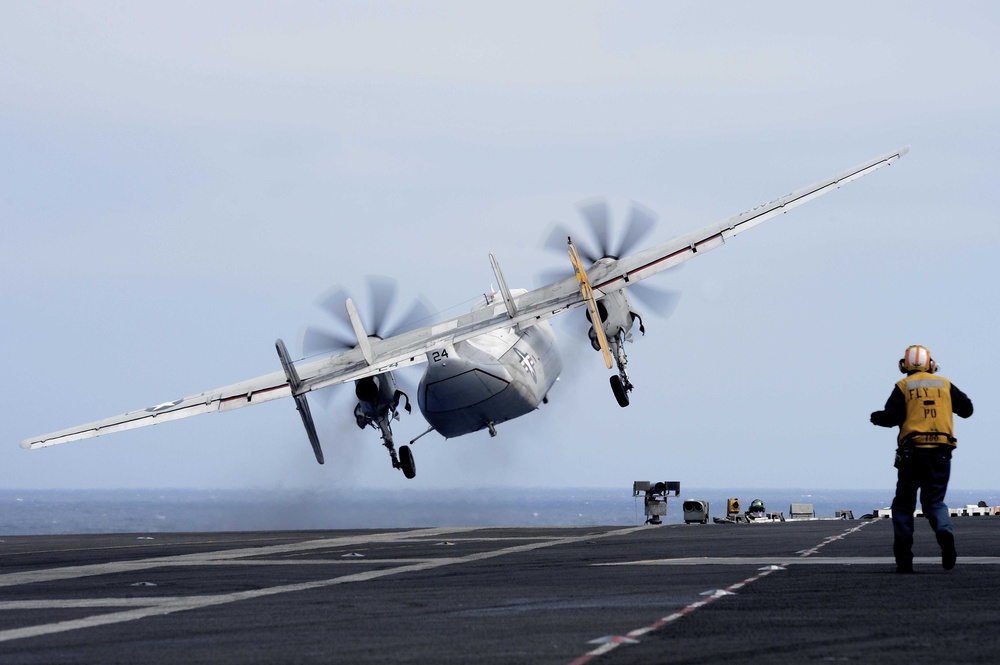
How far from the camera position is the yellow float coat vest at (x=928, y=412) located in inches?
623

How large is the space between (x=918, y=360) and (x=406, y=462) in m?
30.3

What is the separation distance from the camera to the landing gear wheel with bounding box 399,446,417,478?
44594mm

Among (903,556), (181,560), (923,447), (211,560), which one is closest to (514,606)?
(903,556)

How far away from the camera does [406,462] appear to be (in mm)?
44750

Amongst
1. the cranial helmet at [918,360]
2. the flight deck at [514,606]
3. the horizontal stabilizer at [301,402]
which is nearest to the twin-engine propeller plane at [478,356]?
the horizontal stabilizer at [301,402]

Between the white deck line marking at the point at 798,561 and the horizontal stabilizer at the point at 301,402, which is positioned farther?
the horizontal stabilizer at the point at 301,402

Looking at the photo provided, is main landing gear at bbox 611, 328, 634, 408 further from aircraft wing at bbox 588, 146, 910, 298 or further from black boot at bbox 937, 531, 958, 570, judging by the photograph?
black boot at bbox 937, 531, 958, 570

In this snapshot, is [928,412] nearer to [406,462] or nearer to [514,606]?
[514,606]

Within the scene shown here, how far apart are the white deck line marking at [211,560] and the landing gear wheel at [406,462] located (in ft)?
36.9

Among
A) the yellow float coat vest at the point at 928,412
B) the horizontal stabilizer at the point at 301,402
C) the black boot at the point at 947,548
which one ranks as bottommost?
the black boot at the point at 947,548

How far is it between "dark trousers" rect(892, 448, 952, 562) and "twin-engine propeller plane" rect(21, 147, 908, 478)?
23392mm

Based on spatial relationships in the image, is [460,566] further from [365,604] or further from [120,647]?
[120,647]

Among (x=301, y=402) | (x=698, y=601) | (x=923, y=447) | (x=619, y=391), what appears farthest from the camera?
(x=619, y=391)

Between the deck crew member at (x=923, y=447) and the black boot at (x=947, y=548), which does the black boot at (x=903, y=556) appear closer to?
the deck crew member at (x=923, y=447)
